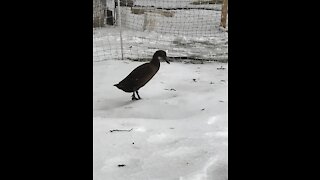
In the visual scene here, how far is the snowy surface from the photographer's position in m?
1.74

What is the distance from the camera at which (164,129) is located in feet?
8.15

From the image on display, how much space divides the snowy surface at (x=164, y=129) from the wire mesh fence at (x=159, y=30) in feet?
5.13

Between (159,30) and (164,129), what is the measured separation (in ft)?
20.0

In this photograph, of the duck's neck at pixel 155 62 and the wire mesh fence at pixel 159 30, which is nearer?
the duck's neck at pixel 155 62

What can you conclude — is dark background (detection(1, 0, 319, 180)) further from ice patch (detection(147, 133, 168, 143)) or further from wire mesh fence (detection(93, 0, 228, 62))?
wire mesh fence (detection(93, 0, 228, 62))

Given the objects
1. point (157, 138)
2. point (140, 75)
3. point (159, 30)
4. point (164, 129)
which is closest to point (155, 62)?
point (140, 75)

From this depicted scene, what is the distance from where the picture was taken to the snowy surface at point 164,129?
→ 174cm

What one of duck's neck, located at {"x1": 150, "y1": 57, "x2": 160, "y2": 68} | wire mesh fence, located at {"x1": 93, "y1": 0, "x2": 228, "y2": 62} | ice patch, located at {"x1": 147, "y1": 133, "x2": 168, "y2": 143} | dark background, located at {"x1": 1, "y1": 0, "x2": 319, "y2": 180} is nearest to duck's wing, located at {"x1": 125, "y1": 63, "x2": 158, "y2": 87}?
duck's neck, located at {"x1": 150, "y1": 57, "x2": 160, "y2": 68}
